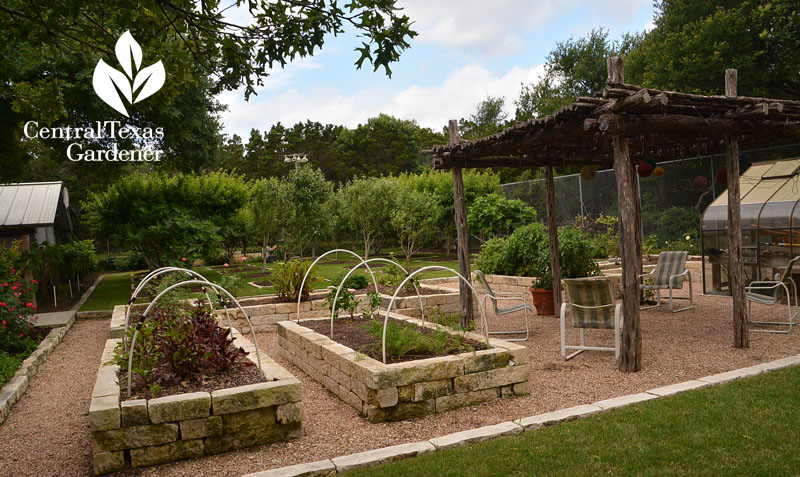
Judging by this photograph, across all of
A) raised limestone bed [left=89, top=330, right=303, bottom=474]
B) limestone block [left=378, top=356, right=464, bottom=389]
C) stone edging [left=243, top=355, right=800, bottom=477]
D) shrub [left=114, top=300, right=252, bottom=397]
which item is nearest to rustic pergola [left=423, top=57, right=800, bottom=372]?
stone edging [left=243, top=355, right=800, bottom=477]

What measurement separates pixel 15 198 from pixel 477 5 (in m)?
12.2

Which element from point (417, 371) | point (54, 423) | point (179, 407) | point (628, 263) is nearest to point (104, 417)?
point (179, 407)

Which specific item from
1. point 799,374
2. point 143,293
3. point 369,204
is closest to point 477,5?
point 799,374

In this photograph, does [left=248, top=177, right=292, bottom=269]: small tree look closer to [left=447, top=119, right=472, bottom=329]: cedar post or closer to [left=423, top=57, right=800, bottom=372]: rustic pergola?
[left=423, top=57, right=800, bottom=372]: rustic pergola

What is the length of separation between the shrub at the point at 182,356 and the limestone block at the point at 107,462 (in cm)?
49

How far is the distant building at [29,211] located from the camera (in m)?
11.6

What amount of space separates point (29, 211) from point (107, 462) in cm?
1096

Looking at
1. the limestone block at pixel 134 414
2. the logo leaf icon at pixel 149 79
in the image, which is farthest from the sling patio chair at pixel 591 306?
the logo leaf icon at pixel 149 79

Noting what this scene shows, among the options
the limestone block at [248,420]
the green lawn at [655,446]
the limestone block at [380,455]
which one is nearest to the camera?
the green lawn at [655,446]

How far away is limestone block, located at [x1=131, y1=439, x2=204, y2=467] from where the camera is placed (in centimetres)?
368

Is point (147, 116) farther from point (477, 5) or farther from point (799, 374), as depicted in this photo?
point (799, 374)

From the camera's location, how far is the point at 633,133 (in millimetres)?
5426

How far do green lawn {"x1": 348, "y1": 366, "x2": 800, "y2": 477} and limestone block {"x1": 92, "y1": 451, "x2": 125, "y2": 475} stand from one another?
5.34ft

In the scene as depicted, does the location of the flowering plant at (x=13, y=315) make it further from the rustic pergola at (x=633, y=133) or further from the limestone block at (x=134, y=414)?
the rustic pergola at (x=633, y=133)
